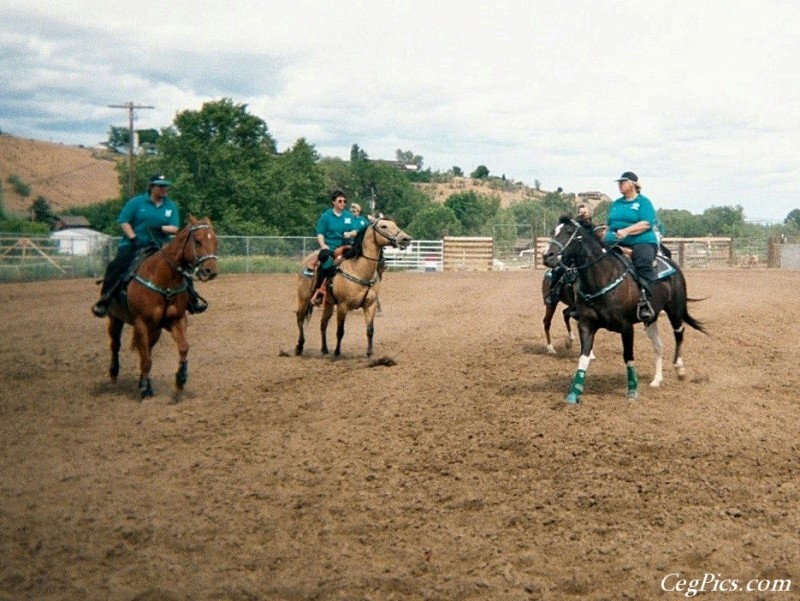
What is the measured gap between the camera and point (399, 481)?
8.77m

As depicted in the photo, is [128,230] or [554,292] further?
[554,292]

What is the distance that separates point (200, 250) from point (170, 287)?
2.12 ft

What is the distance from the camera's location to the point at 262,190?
73.6m

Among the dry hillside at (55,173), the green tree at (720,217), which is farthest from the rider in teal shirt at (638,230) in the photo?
the dry hillside at (55,173)

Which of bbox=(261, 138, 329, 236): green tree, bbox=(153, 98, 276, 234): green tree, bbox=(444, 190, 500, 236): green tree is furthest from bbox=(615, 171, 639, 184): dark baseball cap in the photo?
bbox=(444, 190, 500, 236): green tree

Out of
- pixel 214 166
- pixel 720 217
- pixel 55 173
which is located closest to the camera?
pixel 214 166

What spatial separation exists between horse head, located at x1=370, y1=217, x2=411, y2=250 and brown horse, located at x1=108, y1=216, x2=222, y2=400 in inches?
143

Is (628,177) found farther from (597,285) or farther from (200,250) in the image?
(200,250)

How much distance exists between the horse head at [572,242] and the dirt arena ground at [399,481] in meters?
1.72

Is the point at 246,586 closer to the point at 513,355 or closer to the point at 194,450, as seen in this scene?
the point at 194,450

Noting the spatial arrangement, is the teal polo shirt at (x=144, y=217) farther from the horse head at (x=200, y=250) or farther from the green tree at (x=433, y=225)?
the green tree at (x=433, y=225)

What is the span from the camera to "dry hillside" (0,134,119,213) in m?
123

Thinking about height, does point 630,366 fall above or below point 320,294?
below

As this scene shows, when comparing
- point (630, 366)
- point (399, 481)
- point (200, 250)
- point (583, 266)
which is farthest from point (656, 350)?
point (200, 250)
